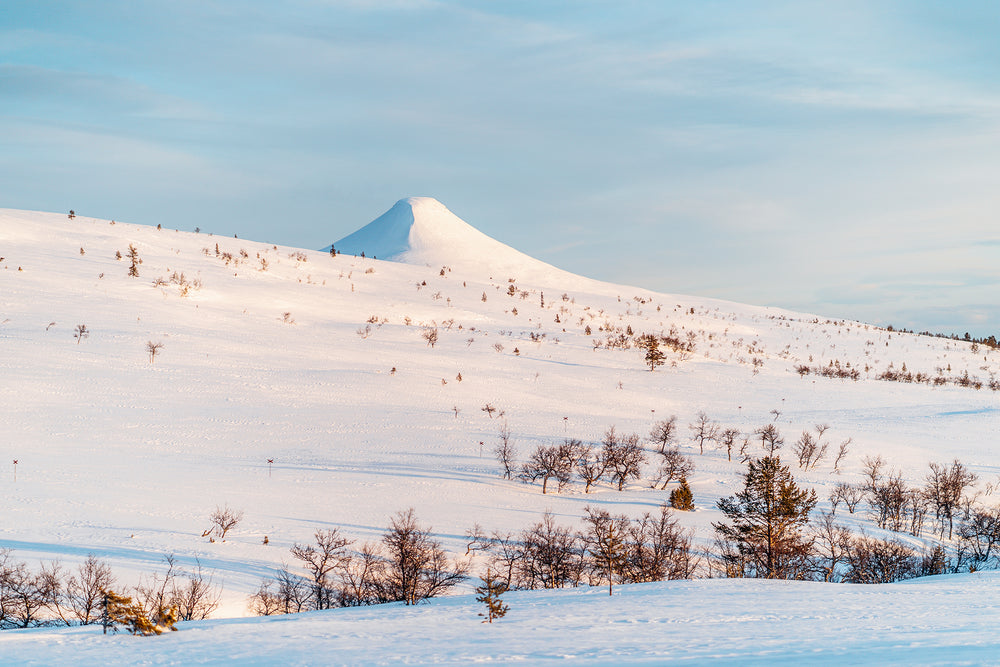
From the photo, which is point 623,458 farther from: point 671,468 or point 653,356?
point 653,356

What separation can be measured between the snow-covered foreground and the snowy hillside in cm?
13

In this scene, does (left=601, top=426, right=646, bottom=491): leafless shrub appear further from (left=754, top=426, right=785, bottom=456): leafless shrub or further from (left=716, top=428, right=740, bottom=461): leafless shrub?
(left=754, top=426, right=785, bottom=456): leafless shrub

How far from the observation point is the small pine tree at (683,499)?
20938mm

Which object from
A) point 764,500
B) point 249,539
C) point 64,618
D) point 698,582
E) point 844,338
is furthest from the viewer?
point 844,338

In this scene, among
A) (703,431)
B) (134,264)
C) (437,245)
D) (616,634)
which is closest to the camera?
(616,634)

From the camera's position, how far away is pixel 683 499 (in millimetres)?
21000

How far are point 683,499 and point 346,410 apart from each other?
41.1 feet

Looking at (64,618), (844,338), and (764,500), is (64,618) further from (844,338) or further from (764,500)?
(844,338)

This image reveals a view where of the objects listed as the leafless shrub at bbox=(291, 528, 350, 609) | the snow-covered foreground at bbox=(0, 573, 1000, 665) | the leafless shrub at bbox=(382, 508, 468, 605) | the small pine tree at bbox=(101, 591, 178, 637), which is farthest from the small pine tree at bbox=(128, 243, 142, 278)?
the small pine tree at bbox=(101, 591, 178, 637)

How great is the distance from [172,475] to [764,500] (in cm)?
1676

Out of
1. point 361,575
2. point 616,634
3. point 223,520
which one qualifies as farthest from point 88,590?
point 616,634

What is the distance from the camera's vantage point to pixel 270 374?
2736 cm

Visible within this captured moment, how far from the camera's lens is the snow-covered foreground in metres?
7.48

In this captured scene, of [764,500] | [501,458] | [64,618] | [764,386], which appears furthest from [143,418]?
[764,386]
